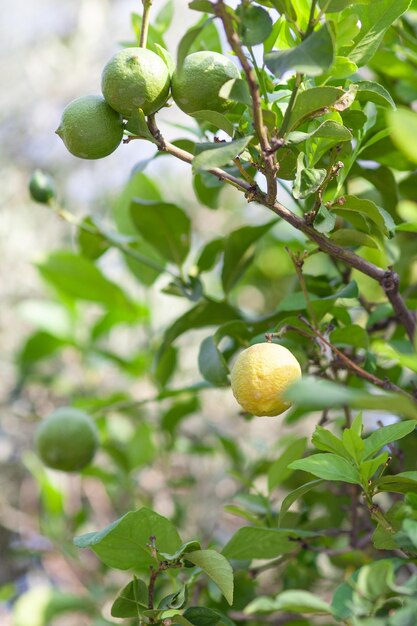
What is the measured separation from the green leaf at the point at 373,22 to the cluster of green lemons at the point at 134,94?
0.13 metres

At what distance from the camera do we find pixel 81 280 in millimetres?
1385

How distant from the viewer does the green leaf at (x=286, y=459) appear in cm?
83

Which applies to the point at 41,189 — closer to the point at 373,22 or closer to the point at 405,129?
the point at 373,22

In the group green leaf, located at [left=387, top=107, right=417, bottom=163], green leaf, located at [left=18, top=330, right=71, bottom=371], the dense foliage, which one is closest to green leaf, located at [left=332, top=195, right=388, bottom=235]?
the dense foliage

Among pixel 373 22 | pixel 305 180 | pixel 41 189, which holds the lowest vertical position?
pixel 41 189

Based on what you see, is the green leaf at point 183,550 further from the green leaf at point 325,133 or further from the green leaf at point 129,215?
the green leaf at point 129,215

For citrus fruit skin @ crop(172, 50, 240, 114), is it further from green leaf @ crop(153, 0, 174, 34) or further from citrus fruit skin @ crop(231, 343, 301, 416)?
green leaf @ crop(153, 0, 174, 34)

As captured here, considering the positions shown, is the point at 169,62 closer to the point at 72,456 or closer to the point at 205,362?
the point at 205,362

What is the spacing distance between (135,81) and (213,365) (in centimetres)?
32

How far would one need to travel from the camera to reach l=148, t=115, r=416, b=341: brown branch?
0.64 metres

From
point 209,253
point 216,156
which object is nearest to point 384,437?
point 216,156

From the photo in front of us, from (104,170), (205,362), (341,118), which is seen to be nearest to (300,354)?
(205,362)

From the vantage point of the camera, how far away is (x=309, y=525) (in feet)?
3.26

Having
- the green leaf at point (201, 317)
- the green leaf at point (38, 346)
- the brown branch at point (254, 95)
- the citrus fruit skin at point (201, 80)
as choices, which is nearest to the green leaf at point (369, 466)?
the brown branch at point (254, 95)
